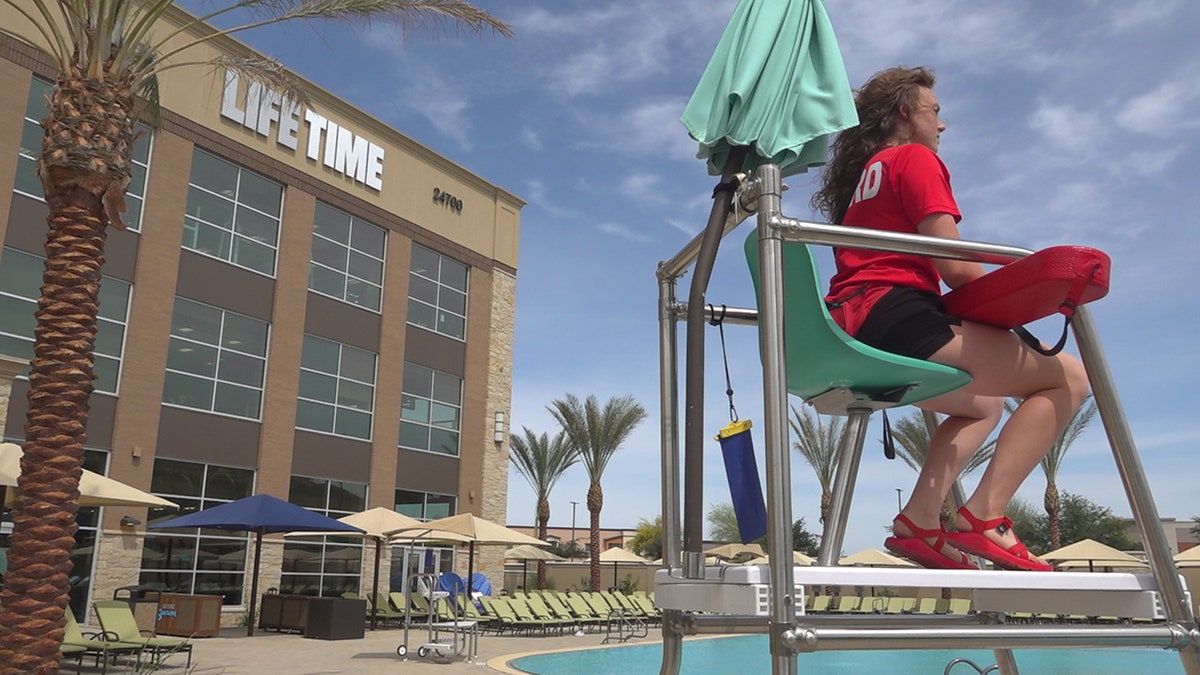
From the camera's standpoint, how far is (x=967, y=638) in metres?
1.73

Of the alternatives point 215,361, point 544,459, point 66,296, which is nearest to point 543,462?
point 544,459

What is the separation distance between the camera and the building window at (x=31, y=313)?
1838 cm

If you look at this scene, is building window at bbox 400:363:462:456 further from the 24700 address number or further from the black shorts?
the black shorts

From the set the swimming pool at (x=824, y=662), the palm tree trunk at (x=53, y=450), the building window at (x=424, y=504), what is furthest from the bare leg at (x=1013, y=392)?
the building window at (x=424, y=504)

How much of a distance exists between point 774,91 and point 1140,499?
115cm

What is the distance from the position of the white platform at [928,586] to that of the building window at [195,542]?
20737 mm

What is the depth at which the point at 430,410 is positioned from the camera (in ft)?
94.3

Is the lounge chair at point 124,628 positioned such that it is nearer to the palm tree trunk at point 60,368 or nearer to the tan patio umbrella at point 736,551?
the palm tree trunk at point 60,368

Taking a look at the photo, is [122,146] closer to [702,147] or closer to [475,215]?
[702,147]

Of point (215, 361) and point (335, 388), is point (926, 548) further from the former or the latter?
point (335, 388)

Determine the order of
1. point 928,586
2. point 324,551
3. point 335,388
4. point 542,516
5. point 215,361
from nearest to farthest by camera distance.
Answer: point 928,586
point 215,361
point 324,551
point 335,388
point 542,516

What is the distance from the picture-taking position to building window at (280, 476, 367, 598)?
23.9m

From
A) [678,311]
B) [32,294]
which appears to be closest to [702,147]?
[678,311]

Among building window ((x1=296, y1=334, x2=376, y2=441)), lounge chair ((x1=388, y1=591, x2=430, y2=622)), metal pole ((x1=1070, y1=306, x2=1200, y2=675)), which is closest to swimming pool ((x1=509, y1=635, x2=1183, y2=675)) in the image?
lounge chair ((x1=388, y1=591, x2=430, y2=622))
